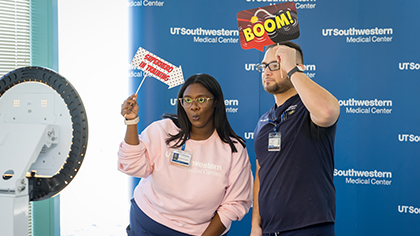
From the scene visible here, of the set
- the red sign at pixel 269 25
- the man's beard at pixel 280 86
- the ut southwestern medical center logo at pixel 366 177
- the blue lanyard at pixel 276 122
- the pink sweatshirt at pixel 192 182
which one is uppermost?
the red sign at pixel 269 25

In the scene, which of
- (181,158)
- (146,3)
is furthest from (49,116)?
(146,3)

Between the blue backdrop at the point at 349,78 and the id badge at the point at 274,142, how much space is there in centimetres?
178

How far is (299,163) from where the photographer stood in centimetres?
176

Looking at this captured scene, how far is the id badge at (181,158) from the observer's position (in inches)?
78.9

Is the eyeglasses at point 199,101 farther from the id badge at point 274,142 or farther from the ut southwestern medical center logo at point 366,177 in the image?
the ut southwestern medical center logo at point 366,177

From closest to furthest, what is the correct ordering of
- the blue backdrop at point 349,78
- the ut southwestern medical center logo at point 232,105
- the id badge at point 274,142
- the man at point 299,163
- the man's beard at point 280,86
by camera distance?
the man at point 299,163 → the id badge at point 274,142 → the man's beard at point 280,86 → the blue backdrop at point 349,78 → the ut southwestern medical center logo at point 232,105

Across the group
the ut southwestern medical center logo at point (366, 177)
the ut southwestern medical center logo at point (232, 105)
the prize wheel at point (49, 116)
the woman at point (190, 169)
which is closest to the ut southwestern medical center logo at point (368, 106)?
the ut southwestern medical center logo at point (366, 177)

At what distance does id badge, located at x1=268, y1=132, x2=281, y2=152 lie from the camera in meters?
1.83

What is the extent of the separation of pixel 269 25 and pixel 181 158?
0.86m

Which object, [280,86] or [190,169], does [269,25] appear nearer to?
[280,86]

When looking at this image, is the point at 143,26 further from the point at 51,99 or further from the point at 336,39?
the point at 51,99

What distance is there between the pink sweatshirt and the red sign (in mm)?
617

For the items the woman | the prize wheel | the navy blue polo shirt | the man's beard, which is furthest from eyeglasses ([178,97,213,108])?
the prize wheel

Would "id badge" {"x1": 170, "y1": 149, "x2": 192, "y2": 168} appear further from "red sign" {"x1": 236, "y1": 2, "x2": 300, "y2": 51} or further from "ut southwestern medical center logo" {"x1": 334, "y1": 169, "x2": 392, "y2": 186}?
"ut southwestern medical center logo" {"x1": 334, "y1": 169, "x2": 392, "y2": 186}
